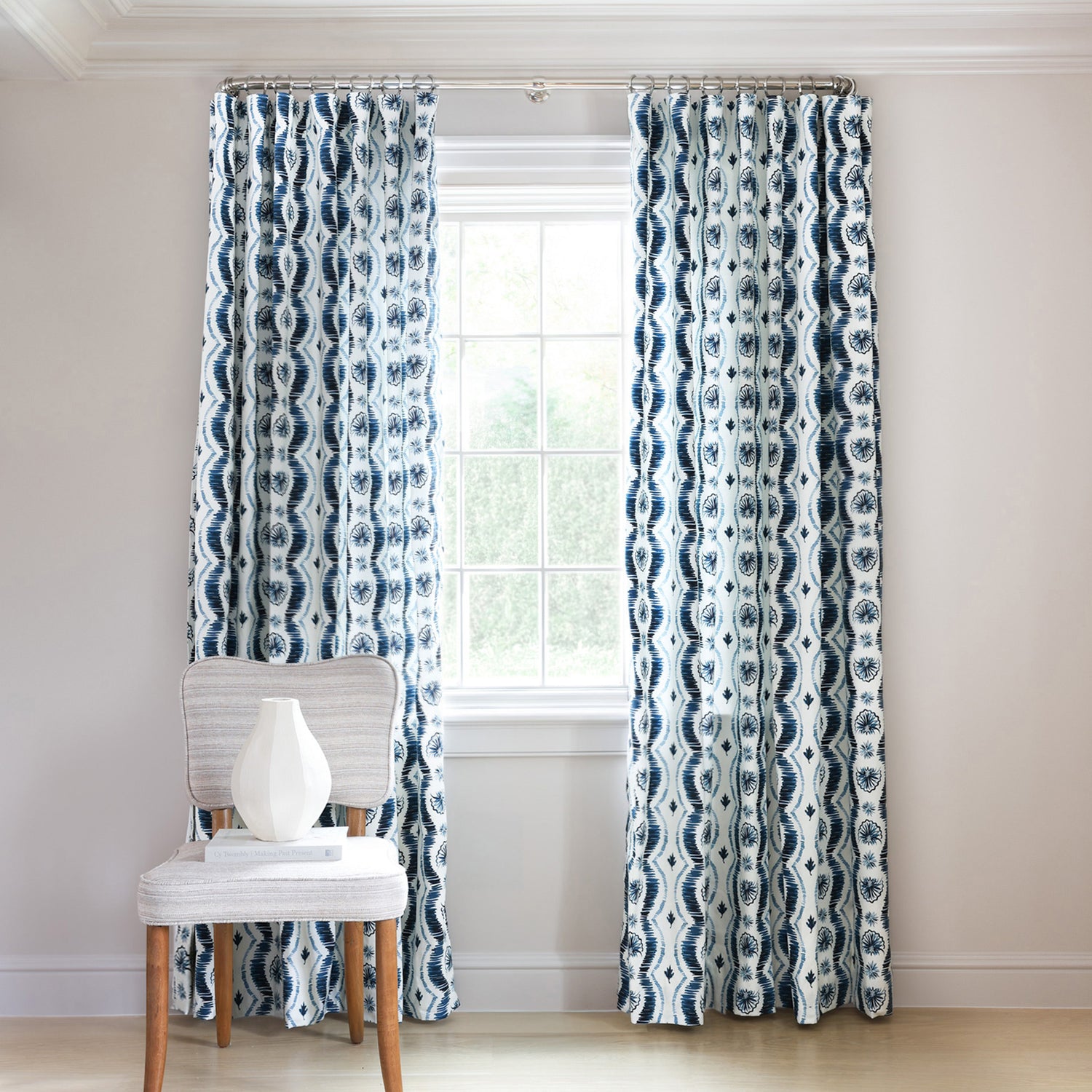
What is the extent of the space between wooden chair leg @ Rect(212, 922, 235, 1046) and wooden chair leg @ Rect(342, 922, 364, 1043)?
27 cm

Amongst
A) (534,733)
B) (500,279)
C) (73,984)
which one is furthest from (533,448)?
(73,984)

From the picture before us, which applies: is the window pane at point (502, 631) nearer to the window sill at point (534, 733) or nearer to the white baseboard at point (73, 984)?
the window sill at point (534, 733)

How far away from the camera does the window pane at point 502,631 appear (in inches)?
104

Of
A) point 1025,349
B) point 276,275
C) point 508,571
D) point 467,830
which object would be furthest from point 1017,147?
point 467,830

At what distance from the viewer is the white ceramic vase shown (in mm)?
1943

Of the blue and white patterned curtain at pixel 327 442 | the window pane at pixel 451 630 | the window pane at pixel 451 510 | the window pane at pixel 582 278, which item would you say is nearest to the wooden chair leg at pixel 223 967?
the blue and white patterned curtain at pixel 327 442

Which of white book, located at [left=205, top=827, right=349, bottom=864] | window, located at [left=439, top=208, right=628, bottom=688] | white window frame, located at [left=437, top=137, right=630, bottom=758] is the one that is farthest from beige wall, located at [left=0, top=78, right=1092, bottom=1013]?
white book, located at [left=205, top=827, right=349, bottom=864]

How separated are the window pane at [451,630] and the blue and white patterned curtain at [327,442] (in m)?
0.25

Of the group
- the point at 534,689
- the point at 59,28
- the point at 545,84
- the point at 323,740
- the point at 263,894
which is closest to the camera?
the point at 263,894

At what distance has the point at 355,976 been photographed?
2.24 meters

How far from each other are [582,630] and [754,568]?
1.73ft

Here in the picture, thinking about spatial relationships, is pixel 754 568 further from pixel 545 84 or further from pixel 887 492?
pixel 545 84

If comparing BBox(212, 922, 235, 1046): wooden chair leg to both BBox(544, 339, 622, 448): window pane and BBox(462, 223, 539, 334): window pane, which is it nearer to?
BBox(544, 339, 622, 448): window pane

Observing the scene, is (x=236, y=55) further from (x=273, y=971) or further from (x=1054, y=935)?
(x=1054, y=935)
